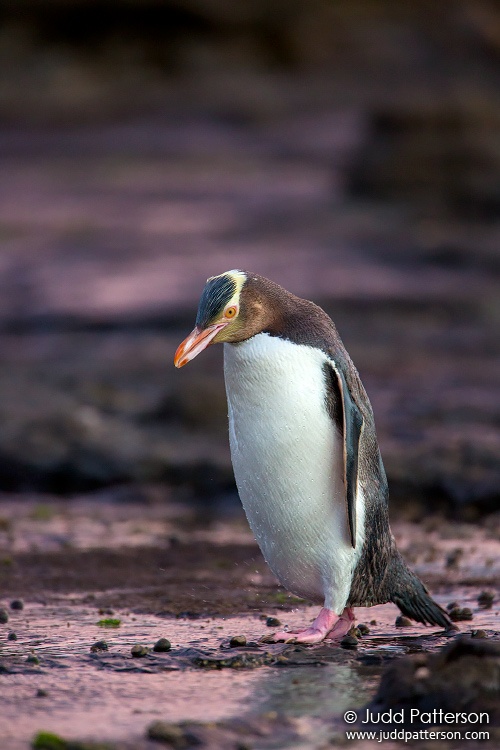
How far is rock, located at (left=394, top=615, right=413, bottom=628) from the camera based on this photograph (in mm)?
5016

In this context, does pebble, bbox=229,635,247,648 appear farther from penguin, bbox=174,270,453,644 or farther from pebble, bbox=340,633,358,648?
pebble, bbox=340,633,358,648

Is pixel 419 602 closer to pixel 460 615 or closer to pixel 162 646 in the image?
pixel 460 615

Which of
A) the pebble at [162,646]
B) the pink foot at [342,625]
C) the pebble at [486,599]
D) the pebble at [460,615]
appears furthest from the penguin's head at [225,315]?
the pebble at [486,599]

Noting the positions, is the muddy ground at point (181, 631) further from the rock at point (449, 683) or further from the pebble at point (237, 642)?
the rock at point (449, 683)

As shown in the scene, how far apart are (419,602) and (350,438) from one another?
790 millimetres

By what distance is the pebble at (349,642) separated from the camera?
179 inches

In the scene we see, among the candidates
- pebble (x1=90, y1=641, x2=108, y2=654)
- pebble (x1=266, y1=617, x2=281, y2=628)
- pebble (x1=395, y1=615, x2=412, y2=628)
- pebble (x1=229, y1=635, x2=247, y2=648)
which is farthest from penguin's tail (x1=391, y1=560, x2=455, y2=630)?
pebble (x1=90, y1=641, x2=108, y2=654)

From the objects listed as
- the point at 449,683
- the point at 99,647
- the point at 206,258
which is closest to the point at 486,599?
the point at 99,647

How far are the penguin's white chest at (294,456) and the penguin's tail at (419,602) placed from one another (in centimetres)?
27

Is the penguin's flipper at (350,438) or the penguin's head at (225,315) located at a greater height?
the penguin's head at (225,315)

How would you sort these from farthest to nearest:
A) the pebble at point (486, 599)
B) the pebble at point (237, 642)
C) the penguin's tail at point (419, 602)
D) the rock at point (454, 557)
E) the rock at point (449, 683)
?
the rock at point (454, 557) < the pebble at point (486, 599) < the penguin's tail at point (419, 602) < the pebble at point (237, 642) < the rock at point (449, 683)

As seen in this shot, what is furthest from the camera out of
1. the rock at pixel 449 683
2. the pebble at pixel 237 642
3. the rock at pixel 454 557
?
the rock at pixel 454 557

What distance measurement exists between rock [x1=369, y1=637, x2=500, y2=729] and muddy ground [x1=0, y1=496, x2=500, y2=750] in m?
0.17

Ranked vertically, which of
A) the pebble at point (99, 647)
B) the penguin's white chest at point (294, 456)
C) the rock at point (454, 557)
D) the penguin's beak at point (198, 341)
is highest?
the penguin's beak at point (198, 341)
